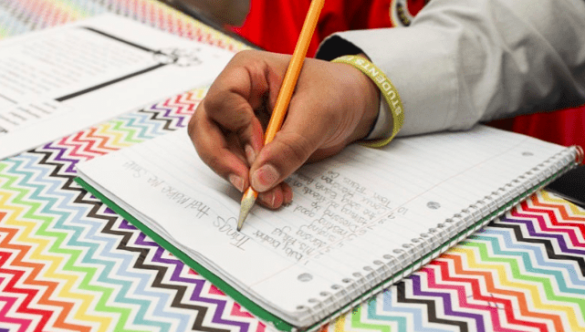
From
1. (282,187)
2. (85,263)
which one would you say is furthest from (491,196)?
(85,263)

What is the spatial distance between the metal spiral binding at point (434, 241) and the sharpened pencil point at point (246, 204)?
9 cm

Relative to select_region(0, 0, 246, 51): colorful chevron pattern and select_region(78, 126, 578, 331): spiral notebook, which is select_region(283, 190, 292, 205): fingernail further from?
select_region(0, 0, 246, 51): colorful chevron pattern

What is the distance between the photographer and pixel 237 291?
356mm

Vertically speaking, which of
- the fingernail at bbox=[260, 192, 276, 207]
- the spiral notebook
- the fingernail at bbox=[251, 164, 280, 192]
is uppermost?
the fingernail at bbox=[251, 164, 280, 192]

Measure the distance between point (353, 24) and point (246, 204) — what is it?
561 millimetres

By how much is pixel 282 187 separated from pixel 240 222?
5cm

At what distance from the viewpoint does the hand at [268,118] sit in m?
0.41

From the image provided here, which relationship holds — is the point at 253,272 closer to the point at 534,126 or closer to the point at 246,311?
the point at 246,311

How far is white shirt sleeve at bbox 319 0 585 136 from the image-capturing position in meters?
0.54

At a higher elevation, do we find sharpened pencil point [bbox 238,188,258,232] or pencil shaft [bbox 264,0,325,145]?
pencil shaft [bbox 264,0,325,145]

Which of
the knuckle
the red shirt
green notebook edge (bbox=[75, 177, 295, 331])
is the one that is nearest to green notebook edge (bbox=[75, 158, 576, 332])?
A: green notebook edge (bbox=[75, 177, 295, 331])

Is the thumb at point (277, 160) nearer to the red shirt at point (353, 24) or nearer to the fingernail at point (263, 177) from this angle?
the fingernail at point (263, 177)

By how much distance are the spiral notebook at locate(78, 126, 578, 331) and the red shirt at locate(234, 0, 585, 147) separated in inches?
10.7

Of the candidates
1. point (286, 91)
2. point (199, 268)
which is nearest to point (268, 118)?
point (286, 91)
